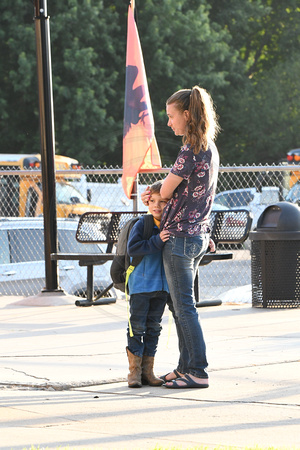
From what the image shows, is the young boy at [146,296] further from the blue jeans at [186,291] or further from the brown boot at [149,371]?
the blue jeans at [186,291]

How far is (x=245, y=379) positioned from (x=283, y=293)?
13.0 ft

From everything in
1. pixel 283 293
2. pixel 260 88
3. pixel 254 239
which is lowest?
pixel 283 293

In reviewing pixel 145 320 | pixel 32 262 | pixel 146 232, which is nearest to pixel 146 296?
pixel 145 320

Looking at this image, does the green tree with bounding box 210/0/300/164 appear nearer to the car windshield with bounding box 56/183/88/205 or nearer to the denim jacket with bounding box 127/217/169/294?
the car windshield with bounding box 56/183/88/205

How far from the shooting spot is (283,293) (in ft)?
31.5

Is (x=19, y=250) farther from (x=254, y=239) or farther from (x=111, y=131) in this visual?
(x=111, y=131)

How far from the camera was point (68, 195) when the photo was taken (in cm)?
2072

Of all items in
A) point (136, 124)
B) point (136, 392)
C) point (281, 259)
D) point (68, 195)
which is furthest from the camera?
point (68, 195)

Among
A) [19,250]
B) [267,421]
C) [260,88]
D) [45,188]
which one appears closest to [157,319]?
[267,421]

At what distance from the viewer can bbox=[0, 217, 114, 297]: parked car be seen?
11.6m

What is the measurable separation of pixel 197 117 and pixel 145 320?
1346 millimetres

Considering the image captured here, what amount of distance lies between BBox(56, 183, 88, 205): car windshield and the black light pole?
988 centimetres

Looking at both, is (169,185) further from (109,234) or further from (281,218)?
(109,234)

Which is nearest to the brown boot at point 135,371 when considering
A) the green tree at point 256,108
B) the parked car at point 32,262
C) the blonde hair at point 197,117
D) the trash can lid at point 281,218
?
the blonde hair at point 197,117
